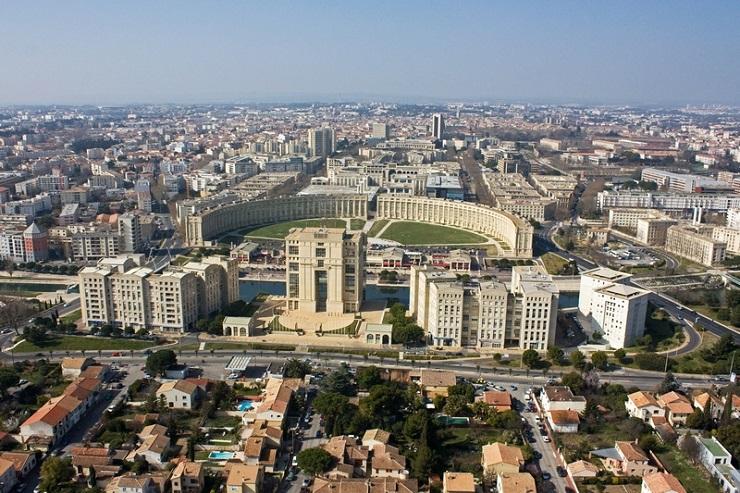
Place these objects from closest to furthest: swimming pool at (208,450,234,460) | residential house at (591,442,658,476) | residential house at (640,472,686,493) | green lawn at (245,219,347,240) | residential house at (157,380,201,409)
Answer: residential house at (640,472,686,493)
residential house at (591,442,658,476)
swimming pool at (208,450,234,460)
residential house at (157,380,201,409)
green lawn at (245,219,347,240)

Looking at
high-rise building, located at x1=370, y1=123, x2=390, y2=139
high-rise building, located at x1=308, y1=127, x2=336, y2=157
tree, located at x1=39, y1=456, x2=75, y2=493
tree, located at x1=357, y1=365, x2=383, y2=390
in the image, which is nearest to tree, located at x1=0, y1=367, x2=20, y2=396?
tree, located at x1=39, y1=456, x2=75, y2=493

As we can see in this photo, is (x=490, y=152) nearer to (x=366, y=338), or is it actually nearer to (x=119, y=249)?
(x=119, y=249)

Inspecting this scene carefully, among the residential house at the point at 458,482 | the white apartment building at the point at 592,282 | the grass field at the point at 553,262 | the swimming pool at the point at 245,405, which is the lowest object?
the grass field at the point at 553,262

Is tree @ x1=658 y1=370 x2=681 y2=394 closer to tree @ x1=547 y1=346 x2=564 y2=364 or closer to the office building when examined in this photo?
tree @ x1=547 y1=346 x2=564 y2=364

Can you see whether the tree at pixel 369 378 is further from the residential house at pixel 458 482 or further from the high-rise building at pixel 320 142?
the high-rise building at pixel 320 142

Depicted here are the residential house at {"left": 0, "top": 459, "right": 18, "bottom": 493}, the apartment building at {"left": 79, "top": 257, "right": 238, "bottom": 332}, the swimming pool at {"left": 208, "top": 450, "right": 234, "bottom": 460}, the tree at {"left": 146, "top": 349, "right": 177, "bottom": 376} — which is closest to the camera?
the residential house at {"left": 0, "top": 459, "right": 18, "bottom": 493}

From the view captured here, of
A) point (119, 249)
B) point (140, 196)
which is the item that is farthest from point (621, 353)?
point (140, 196)

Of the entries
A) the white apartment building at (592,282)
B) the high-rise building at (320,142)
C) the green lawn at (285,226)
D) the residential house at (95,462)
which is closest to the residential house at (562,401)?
the white apartment building at (592,282)
